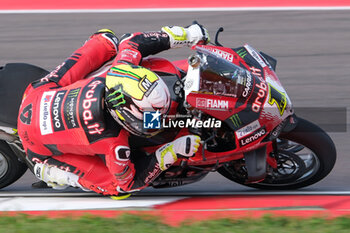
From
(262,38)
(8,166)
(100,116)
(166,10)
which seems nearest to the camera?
(100,116)

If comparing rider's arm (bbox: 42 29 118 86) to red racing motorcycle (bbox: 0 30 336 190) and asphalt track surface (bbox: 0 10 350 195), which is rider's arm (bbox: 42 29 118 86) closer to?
red racing motorcycle (bbox: 0 30 336 190)

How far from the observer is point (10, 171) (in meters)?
5.54

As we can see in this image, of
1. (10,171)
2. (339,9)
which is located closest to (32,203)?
(10,171)

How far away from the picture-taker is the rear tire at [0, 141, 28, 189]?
5445 mm

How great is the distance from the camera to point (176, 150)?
4.77m

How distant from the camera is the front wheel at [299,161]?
5082 millimetres

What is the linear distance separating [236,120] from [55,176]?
59.5 inches

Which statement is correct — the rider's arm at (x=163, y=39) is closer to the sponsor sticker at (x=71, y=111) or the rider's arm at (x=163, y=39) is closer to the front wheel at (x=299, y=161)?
the sponsor sticker at (x=71, y=111)

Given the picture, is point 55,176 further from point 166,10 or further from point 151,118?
point 166,10

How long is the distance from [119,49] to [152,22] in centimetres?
394

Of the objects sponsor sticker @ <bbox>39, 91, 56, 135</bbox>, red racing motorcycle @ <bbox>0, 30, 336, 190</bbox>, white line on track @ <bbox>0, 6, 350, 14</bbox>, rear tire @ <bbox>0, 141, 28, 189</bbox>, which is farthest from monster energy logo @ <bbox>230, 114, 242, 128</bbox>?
white line on track @ <bbox>0, 6, 350, 14</bbox>

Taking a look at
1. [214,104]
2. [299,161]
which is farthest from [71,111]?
[299,161]

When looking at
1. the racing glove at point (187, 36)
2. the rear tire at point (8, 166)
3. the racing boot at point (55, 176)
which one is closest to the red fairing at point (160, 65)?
the racing glove at point (187, 36)

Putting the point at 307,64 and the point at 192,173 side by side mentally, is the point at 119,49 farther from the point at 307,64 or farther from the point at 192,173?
the point at 307,64
